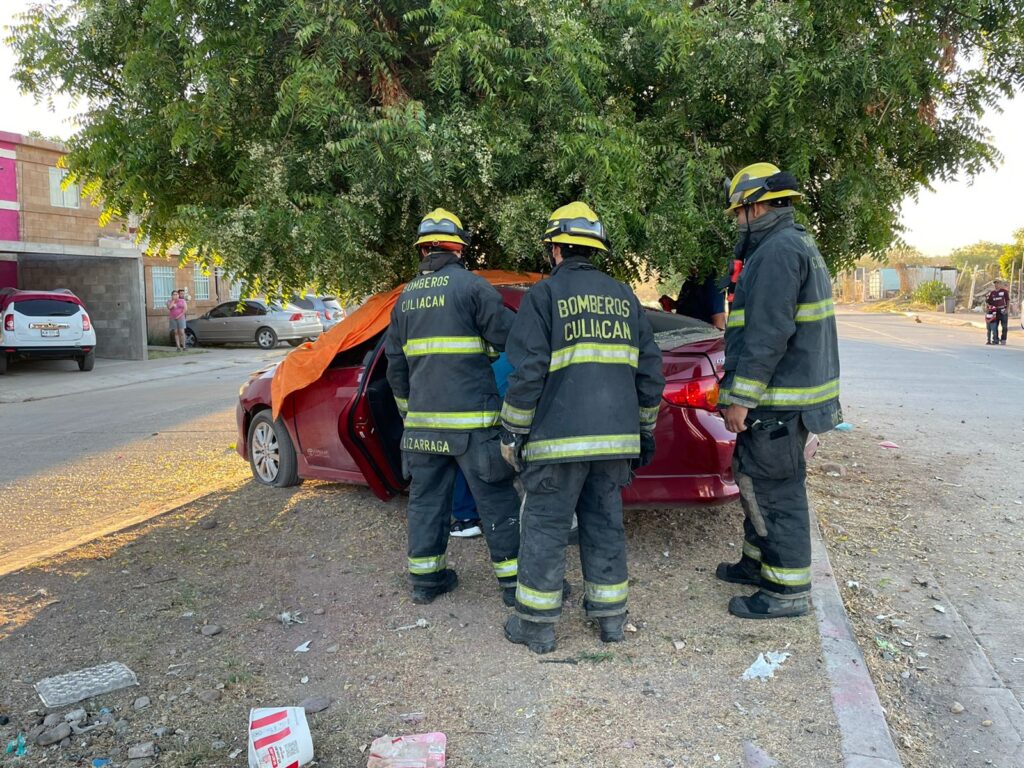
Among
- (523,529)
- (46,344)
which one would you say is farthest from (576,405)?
(46,344)

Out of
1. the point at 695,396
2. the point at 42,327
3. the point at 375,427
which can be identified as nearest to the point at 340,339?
the point at 375,427

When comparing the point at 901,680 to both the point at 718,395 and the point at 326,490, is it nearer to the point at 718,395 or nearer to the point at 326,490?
the point at 718,395

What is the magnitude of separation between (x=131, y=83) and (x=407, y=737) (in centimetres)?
398

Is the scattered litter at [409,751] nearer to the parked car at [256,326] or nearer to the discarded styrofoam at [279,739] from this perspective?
the discarded styrofoam at [279,739]

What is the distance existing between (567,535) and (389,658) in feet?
3.05

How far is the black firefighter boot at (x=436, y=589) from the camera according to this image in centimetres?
432

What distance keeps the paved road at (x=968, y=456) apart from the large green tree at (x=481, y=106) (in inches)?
87.0

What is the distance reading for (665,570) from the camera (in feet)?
15.5

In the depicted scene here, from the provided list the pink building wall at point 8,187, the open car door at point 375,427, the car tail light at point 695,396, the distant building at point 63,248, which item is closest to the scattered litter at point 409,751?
the car tail light at point 695,396

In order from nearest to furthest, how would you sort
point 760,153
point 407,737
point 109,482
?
point 407,737, point 760,153, point 109,482

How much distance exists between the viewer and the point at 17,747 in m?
3.10

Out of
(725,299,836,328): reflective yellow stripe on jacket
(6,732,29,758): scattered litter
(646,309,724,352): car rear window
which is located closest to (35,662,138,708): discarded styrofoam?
(6,732,29,758): scattered litter

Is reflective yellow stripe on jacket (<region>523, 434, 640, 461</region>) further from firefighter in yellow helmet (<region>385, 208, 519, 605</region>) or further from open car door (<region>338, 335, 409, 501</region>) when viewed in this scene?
open car door (<region>338, 335, 409, 501</region>)

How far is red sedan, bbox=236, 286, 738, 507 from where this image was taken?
448 centimetres
